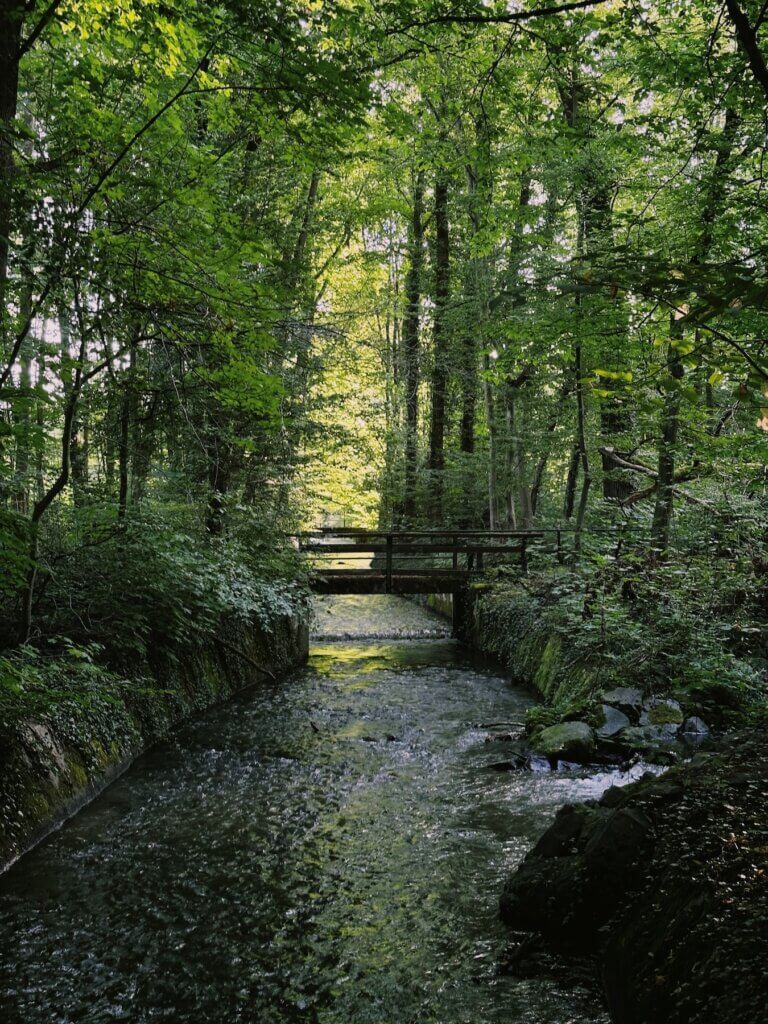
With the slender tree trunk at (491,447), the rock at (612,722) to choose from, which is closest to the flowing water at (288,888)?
the rock at (612,722)

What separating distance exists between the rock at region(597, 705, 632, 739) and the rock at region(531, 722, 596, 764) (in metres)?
0.13

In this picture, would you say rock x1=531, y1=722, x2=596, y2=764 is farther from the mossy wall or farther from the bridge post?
the bridge post

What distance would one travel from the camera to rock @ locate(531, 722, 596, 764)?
6727 mm

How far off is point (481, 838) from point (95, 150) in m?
5.83

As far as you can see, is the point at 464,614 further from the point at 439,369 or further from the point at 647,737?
the point at 647,737

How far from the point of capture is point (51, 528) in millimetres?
6961

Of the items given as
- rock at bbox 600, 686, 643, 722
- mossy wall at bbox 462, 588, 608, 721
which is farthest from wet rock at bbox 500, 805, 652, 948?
mossy wall at bbox 462, 588, 608, 721

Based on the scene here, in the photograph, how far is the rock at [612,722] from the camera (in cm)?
707

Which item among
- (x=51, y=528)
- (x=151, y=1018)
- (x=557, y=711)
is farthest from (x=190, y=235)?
(x=557, y=711)

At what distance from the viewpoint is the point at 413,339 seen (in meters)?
19.5

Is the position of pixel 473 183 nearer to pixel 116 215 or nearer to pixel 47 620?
pixel 116 215

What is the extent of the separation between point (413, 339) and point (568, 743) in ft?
48.0

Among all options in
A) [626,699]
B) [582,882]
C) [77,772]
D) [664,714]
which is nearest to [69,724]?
[77,772]

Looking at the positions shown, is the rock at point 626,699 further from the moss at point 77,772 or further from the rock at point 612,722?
the moss at point 77,772
